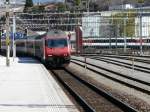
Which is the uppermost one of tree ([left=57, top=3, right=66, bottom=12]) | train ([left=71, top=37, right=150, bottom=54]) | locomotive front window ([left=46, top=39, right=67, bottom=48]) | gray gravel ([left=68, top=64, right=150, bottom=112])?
A: tree ([left=57, top=3, right=66, bottom=12])

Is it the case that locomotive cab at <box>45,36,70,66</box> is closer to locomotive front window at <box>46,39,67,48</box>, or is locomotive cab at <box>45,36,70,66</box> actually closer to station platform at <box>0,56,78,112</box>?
locomotive front window at <box>46,39,67,48</box>

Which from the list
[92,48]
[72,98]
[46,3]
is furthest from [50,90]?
[46,3]

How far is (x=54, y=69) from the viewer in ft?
147

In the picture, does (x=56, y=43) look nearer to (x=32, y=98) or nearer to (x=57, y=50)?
(x=57, y=50)

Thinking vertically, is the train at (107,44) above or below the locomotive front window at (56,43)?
below

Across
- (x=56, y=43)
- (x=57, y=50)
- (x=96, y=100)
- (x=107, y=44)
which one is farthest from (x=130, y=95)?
(x=107, y=44)

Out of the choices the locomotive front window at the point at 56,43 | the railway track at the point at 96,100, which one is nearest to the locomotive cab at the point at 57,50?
the locomotive front window at the point at 56,43

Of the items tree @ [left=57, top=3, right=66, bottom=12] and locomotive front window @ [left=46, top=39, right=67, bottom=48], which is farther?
tree @ [left=57, top=3, right=66, bottom=12]

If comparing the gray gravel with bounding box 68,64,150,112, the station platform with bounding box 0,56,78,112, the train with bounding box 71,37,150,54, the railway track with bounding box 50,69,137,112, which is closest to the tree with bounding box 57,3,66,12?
the train with bounding box 71,37,150,54

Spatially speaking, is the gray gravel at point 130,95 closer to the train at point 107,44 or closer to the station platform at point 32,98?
the station platform at point 32,98

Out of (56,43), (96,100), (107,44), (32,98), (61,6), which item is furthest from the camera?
(61,6)

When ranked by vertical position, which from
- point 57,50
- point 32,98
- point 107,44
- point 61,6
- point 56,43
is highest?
point 61,6

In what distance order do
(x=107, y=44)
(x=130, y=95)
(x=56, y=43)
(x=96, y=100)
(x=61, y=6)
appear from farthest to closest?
(x=61, y=6) → (x=107, y=44) → (x=56, y=43) → (x=130, y=95) → (x=96, y=100)

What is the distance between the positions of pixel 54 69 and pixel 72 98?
23.2 metres
